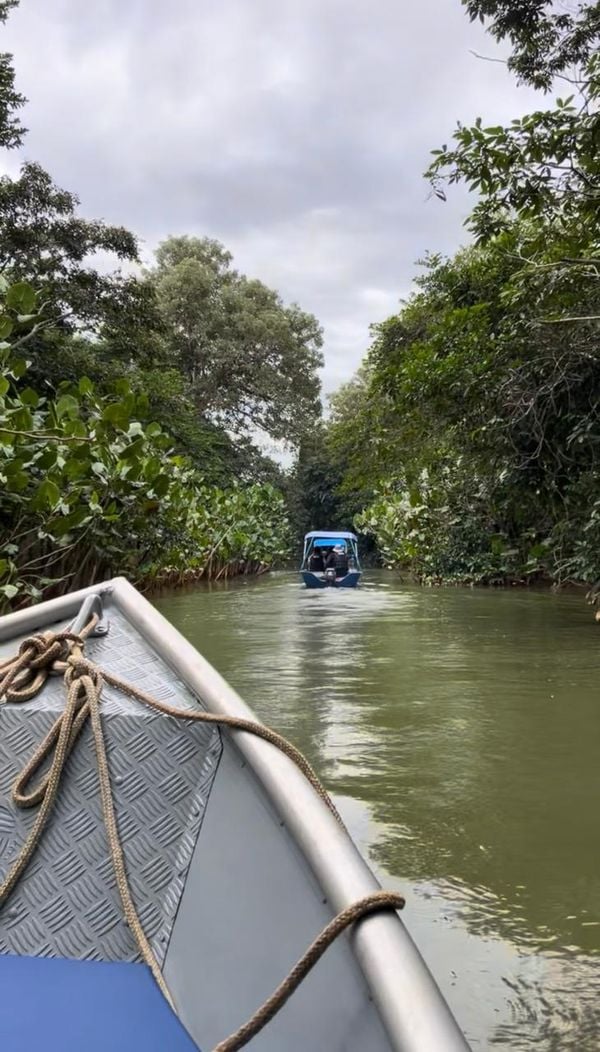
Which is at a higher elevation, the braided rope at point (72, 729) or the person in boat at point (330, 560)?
the person in boat at point (330, 560)

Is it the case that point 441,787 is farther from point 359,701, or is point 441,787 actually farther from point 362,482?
point 362,482

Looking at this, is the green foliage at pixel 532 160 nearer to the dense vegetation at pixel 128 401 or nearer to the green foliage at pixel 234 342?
the dense vegetation at pixel 128 401

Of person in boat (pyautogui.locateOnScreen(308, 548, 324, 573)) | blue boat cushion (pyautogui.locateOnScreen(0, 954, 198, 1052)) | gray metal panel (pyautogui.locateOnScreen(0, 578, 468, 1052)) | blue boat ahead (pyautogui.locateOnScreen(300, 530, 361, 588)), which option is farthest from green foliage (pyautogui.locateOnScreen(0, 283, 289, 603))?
person in boat (pyautogui.locateOnScreen(308, 548, 324, 573))

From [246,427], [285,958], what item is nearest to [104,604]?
[285,958]

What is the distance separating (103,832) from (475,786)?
1.90m

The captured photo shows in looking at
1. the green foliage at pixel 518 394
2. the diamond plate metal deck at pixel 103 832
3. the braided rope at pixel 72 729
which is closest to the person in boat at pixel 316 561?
the green foliage at pixel 518 394

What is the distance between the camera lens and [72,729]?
5.59ft

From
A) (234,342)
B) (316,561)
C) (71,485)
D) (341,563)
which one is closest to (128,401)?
(71,485)

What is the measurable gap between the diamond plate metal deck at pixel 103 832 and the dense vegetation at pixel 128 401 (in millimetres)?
3947

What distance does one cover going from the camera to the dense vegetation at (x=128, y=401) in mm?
7160

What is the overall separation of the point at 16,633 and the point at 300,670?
380 centimetres

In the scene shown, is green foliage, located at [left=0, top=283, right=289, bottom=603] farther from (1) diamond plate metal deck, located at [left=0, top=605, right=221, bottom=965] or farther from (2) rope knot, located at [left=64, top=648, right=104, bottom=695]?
(1) diamond plate metal deck, located at [left=0, top=605, right=221, bottom=965]

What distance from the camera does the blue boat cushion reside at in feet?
4.19

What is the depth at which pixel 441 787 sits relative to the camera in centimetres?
320
